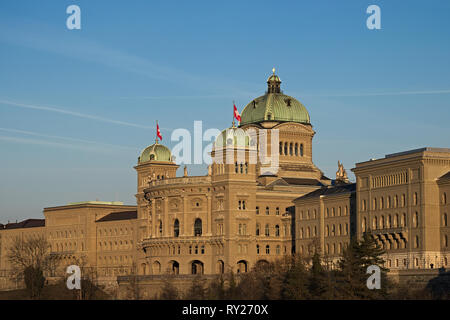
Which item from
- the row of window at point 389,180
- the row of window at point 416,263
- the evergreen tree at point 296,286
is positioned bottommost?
the evergreen tree at point 296,286

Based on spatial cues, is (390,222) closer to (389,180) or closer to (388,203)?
(388,203)

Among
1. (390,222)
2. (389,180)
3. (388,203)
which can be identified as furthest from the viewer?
(389,180)

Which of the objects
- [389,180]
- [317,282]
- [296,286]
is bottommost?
[296,286]

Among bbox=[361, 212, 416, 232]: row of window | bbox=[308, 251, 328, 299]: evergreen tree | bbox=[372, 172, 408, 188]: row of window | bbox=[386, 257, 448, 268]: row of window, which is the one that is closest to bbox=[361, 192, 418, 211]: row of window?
bbox=[361, 212, 416, 232]: row of window

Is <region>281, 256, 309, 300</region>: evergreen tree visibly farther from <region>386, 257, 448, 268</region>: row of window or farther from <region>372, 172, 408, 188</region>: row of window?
<region>372, 172, 408, 188</region>: row of window

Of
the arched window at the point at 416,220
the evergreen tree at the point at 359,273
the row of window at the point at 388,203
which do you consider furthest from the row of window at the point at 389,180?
the evergreen tree at the point at 359,273

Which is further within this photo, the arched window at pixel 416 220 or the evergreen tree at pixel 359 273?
the arched window at pixel 416 220

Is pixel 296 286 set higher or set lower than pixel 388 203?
lower

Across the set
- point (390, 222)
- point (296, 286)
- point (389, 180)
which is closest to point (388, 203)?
point (390, 222)

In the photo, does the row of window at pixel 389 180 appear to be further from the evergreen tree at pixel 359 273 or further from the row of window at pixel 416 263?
the evergreen tree at pixel 359 273

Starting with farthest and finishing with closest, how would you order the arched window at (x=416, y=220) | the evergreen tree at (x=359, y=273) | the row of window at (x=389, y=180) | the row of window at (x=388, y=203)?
1. the row of window at (x=389, y=180)
2. the row of window at (x=388, y=203)
3. the arched window at (x=416, y=220)
4. the evergreen tree at (x=359, y=273)
